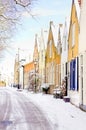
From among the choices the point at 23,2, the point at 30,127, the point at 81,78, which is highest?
the point at 23,2

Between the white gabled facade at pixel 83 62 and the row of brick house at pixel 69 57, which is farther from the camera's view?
the row of brick house at pixel 69 57

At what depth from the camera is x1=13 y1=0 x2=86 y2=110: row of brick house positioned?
26.0 m

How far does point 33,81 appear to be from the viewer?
203 ft

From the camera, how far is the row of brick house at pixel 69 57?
26.0m

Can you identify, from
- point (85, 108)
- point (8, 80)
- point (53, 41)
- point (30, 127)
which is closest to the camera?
point (30, 127)

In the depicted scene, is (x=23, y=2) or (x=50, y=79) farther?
(x=50, y=79)

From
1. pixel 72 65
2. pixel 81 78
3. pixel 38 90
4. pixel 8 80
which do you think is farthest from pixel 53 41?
pixel 8 80

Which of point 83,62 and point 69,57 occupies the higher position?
point 69,57

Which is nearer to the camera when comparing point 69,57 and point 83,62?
point 83,62

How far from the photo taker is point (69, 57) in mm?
34781

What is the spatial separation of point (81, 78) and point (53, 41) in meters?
26.1

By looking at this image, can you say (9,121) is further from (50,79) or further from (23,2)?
(50,79)

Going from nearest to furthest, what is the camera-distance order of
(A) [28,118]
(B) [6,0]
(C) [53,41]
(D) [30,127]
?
(D) [30,127], (A) [28,118], (B) [6,0], (C) [53,41]

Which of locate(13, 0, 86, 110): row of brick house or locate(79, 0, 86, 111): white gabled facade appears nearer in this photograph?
locate(79, 0, 86, 111): white gabled facade
